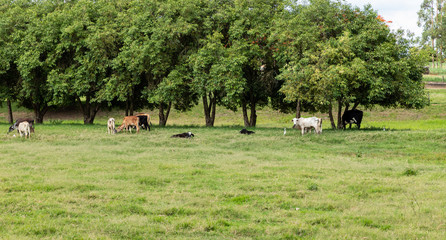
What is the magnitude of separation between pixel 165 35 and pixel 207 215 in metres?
27.3

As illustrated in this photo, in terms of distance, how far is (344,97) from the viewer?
105ft

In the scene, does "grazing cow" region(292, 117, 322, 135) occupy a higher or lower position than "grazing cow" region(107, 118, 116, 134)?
lower

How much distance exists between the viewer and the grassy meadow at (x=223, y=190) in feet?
30.5

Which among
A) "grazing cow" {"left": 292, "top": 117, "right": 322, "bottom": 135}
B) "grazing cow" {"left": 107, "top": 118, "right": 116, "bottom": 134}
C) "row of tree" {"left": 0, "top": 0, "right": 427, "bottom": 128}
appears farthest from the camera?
"row of tree" {"left": 0, "top": 0, "right": 427, "bottom": 128}

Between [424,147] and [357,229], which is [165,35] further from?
[357,229]

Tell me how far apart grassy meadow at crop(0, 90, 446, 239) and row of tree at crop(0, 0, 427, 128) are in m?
7.54

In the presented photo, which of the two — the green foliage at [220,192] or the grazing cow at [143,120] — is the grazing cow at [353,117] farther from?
the grazing cow at [143,120]

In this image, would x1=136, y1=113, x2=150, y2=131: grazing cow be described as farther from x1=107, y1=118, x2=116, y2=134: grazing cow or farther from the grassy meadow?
the grassy meadow

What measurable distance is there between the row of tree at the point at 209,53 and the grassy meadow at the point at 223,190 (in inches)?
297

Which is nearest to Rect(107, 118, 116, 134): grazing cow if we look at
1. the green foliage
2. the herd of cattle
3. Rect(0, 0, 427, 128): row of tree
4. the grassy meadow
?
the herd of cattle

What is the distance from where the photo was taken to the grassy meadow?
9.30 meters

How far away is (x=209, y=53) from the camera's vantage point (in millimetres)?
35219

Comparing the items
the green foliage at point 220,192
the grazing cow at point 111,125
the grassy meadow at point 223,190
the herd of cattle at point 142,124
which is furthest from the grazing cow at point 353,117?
the grazing cow at point 111,125

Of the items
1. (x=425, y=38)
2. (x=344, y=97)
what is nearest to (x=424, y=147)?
(x=344, y=97)
